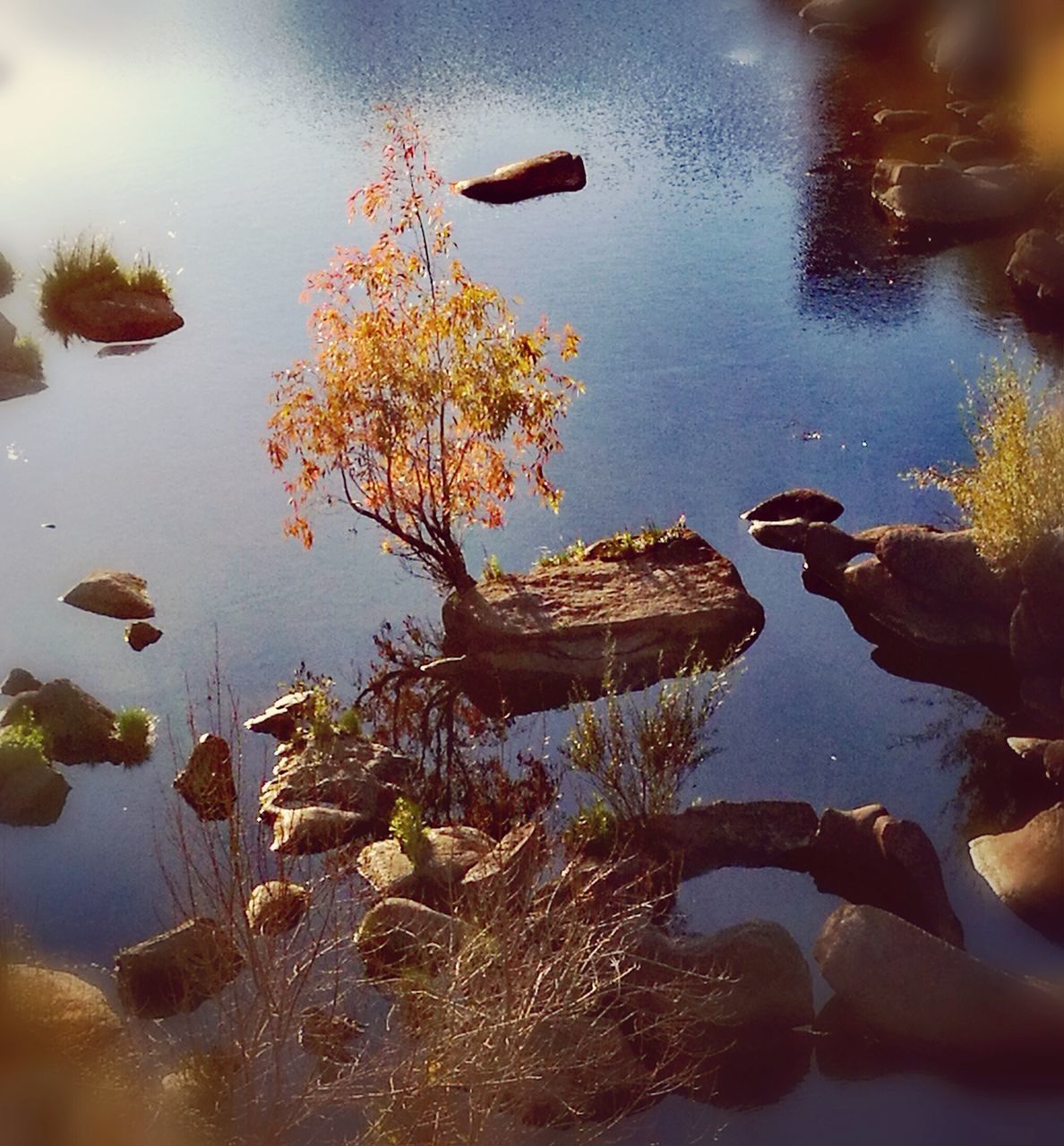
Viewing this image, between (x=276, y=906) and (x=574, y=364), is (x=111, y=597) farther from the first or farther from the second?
(x=276, y=906)

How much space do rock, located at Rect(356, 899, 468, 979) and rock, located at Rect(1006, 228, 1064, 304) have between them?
20424 mm

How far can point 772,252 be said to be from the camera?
35.3 m

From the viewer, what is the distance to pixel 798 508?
25469mm

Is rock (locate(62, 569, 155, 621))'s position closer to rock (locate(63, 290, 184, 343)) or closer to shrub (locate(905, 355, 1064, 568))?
rock (locate(63, 290, 184, 343))

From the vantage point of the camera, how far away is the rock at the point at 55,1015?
15.7m

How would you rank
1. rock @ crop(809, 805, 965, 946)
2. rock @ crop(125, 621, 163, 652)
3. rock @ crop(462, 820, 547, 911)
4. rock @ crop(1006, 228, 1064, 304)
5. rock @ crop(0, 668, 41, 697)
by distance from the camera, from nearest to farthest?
rock @ crop(462, 820, 547, 911), rock @ crop(809, 805, 965, 946), rock @ crop(0, 668, 41, 697), rock @ crop(125, 621, 163, 652), rock @ crop(1006, 228, 1064, 304)

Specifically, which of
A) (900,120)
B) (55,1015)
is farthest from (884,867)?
(900,120)

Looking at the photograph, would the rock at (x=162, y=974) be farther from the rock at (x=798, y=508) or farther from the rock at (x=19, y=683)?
the rock at (x=798, y=508)

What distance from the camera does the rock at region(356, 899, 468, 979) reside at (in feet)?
54.2

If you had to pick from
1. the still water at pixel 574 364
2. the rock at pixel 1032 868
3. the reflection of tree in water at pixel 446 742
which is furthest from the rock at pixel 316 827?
the rock at pixel 1032 868

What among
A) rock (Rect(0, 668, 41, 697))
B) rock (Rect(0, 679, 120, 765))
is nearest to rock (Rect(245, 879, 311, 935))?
rock (Rect(0, 679, 120, 765))

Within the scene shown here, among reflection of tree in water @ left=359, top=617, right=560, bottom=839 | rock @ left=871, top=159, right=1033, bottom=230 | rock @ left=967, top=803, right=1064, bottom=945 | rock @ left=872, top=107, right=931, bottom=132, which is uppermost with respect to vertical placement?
rock @ left=872, top=107, right=931, bottom=132

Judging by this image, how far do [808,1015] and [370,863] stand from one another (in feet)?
16.7

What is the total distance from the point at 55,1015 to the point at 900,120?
33.4 meters
